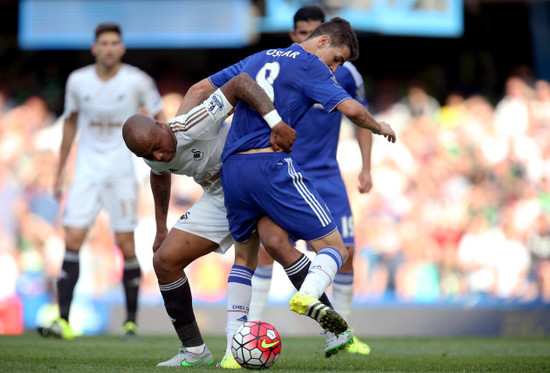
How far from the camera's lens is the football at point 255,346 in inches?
187

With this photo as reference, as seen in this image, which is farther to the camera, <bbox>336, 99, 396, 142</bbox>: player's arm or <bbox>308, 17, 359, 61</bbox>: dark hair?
<bbox>308, 17, 359, 61</bbox>: dark hair

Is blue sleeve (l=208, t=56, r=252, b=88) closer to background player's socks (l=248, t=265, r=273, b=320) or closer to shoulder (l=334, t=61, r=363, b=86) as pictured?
shoulder (l=334, t=61, r=363, b=86)

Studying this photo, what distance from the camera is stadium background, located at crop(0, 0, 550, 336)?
12.0 m

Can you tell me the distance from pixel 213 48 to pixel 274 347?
10248mm

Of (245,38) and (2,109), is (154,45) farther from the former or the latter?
(2,109)

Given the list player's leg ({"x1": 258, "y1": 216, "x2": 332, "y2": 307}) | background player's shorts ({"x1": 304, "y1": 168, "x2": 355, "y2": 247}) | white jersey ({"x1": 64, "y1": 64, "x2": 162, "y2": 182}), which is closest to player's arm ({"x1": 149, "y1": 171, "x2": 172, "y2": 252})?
player's leg ({"x1": 258, "y1": 216, "x2": 332, "y2": 307})

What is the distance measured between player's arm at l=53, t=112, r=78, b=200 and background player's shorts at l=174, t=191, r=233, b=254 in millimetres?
3154

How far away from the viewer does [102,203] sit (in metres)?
8.15

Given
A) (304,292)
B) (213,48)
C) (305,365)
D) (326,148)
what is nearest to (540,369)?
(305,365)

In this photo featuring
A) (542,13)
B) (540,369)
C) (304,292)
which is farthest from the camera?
(542,13)

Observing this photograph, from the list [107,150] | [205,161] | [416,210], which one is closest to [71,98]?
[107,150]

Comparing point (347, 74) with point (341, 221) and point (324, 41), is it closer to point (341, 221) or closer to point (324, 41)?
point (341, 221)

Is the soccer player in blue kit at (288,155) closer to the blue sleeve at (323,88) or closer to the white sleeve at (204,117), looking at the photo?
the blue sleeve at (323,88)

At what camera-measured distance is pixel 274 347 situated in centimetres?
481
